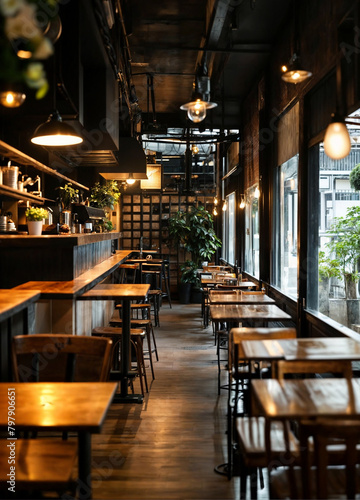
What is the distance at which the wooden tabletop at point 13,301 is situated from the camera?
245 cm

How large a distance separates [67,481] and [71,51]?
3.73 meters

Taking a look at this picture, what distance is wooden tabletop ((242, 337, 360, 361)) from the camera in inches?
102

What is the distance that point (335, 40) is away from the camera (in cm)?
393

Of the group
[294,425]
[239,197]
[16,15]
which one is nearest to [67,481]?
[16,15]

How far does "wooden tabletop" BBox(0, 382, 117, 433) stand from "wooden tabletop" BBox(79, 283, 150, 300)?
74.1 inches

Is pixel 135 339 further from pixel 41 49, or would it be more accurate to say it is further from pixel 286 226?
pixel 41 49

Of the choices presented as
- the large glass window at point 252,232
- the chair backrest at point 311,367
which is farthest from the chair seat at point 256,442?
the large glass window at point 252,232

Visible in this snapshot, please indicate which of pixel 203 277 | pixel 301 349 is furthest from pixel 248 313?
pixel 203 277

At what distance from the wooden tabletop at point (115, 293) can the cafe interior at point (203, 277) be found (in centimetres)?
3

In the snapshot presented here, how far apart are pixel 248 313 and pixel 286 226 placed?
2200 mm

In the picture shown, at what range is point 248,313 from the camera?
13.7 feet

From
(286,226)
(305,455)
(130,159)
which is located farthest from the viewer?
(130,159)

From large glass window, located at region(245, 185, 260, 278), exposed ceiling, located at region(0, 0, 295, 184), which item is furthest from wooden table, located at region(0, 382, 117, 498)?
large glass window, located at region(245, 185, 260, 278)

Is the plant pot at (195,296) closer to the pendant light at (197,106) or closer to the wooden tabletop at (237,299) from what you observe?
the wooden tabletop at (237,299)
